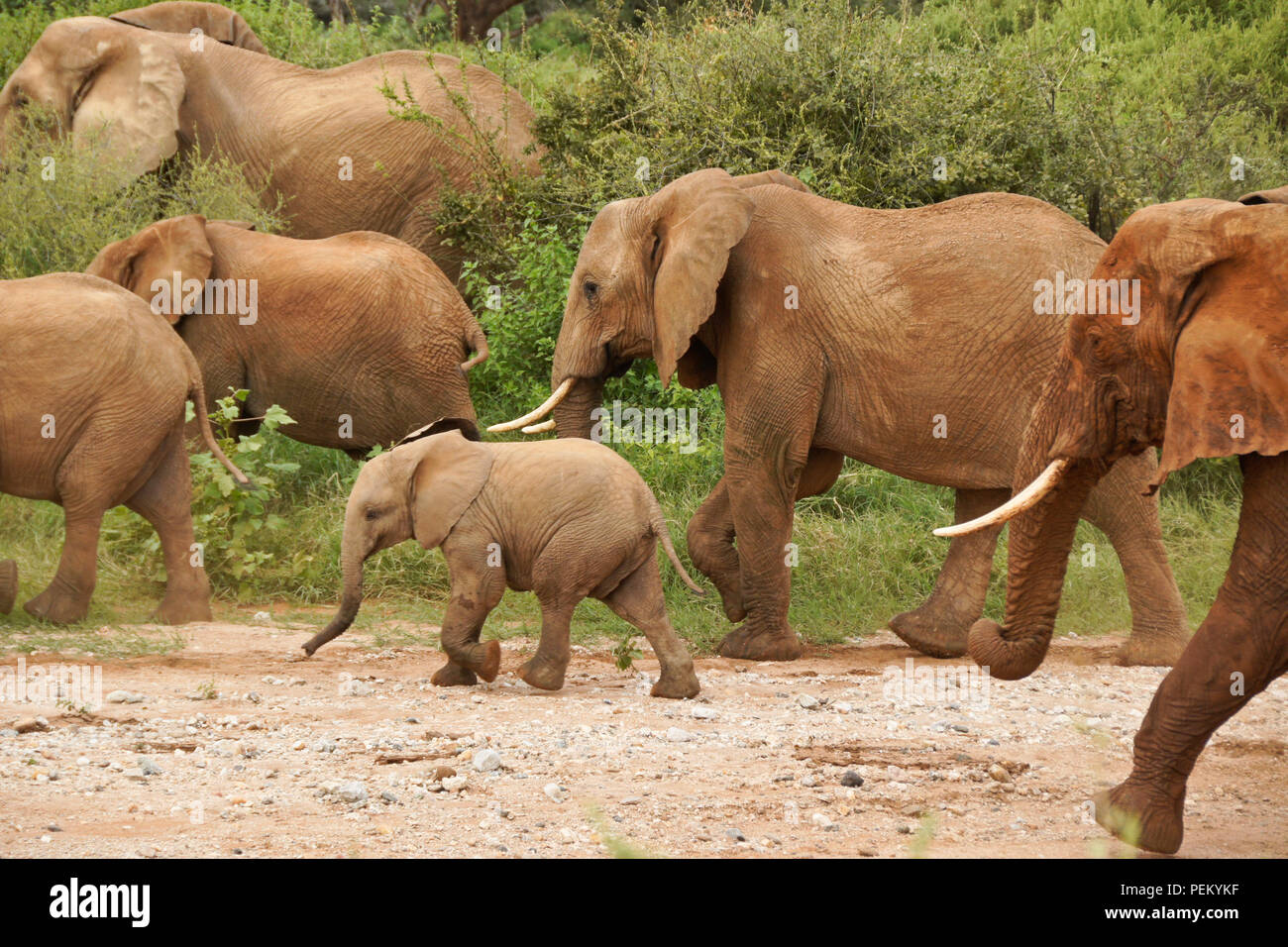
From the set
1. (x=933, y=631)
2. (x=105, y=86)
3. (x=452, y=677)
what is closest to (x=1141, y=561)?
(x=933, y=631)

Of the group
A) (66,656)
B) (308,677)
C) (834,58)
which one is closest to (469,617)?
(308,677)

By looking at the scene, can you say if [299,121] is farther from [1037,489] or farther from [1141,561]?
[1037,489]

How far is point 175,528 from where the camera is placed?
8086mm

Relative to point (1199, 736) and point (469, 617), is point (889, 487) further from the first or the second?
point (1199, 736)

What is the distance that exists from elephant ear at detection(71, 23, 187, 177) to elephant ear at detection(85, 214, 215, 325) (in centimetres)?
249

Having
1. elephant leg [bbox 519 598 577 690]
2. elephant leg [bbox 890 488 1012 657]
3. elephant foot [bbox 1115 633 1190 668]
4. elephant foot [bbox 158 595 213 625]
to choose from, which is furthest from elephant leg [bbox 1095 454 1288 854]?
elephant foot [bbox 158 595 213 625]

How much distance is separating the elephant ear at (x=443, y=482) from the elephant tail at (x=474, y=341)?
274 cm

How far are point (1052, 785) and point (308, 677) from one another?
2904mm

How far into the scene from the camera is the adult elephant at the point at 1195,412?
4.23 meters

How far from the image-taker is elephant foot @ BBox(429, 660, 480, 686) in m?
6.62

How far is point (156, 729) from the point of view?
577 centimetres

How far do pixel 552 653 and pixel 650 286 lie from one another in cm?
191

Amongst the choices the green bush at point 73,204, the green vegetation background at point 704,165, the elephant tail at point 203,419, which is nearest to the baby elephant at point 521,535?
the green vegetation background at point 704,165

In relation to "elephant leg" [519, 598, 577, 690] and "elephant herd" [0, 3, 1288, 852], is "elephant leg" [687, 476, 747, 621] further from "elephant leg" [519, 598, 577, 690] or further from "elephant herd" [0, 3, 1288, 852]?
"elephant leg" [519, 598, 577, 690]
